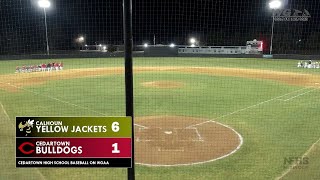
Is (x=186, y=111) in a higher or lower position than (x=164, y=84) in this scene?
lower

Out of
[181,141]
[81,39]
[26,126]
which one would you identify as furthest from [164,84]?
[81,39]

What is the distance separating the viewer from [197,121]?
409 inches

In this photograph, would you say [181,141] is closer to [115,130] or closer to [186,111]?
[186,111]

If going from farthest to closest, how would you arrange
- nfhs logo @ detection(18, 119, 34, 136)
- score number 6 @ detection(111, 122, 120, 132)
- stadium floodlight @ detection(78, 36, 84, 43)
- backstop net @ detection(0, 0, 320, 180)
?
1. stadium floodlight @ detection(78, 36, 84, 43)
2. backstop net @ detection(0, 0, 320, 180)
3. nfhs logo @ detection(18, 119, 34, 136)
4. score number 6 @ detection(111, 122, 120, 132)

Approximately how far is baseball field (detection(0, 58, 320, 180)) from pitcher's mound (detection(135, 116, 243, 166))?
2 centimetres

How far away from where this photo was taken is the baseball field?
21.8ft

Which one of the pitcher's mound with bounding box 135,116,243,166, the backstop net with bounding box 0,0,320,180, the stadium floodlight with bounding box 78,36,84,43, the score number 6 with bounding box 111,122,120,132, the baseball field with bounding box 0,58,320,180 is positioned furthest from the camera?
the stadium floodlight with bounding box 78,36,84,43

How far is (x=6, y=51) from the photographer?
35.9m

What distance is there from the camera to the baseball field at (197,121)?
666 cm

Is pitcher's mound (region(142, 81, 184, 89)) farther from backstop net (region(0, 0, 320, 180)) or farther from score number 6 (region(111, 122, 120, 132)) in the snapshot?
score number 6 (region(111, 122, 120, 132))
